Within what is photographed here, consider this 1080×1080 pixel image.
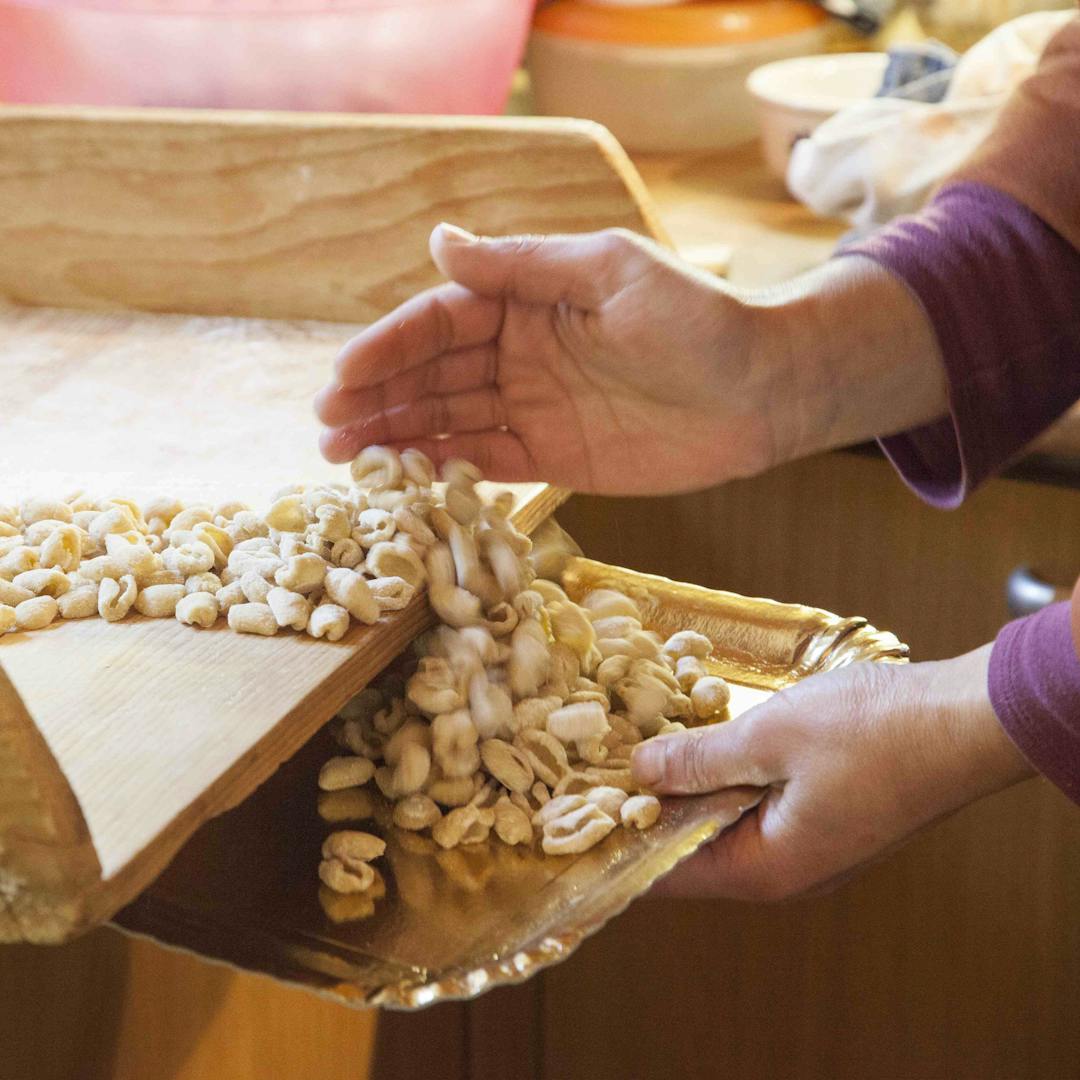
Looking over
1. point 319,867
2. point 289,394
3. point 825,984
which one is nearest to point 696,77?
point 289,394

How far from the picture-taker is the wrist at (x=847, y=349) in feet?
2.50

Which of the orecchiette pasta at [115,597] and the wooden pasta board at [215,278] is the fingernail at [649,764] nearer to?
the wooden pasta board at [215,278]

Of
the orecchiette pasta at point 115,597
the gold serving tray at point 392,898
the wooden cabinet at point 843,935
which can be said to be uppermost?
the orecchiette pasta at point 115,597

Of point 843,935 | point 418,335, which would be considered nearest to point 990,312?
point 418,335

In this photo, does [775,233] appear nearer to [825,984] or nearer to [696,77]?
[696,77]

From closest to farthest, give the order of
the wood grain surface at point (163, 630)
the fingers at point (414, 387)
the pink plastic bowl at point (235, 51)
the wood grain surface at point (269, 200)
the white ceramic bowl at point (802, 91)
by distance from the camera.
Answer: the wood grain surface at point (163, 630), the fingers at point (414, 387), the wood grain surface at point (269, 200), the pink plastic bowl at point (235, 51), the white ceramic bowl at point (802, 91)

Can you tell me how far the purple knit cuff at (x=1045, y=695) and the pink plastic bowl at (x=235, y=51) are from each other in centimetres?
64

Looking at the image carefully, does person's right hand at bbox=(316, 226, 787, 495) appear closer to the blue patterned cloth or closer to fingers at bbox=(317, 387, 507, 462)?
fingers at bbox=(317, 387, 507, 462)

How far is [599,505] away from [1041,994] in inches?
18.9

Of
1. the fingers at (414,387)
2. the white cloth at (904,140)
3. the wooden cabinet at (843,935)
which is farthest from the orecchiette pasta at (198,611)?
the white cloth at (904,140)

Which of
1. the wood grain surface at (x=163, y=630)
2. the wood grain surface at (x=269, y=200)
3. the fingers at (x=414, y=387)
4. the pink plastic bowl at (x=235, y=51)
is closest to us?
the wood grain surface at (x=163, y=630)

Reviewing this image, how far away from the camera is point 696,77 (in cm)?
128

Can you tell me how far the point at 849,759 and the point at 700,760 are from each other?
0.07 meters

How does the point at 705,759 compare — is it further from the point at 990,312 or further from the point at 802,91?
the point at 802,91
